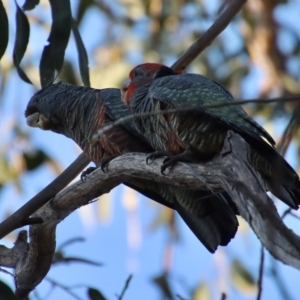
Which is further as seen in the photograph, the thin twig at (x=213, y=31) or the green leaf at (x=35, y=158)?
the green leaf at (x=35, y=158)

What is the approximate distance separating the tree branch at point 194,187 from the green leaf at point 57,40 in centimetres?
72

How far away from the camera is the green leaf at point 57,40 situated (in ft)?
10.5

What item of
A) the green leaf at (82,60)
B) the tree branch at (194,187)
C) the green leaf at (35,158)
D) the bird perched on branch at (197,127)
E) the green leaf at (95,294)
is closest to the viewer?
the tree branch at (194,187)

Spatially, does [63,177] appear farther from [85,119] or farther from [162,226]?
[162,226]

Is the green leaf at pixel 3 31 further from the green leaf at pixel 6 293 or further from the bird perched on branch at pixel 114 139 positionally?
the green leaf at pixel 6 293

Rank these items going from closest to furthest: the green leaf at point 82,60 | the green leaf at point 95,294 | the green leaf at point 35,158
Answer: the green leaf at point 95,294, the green leaf at point 82,60, the green leaf at point 35,158

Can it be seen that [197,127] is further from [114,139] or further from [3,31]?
[3,31]

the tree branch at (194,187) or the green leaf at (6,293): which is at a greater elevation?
the tree branch at (194,187)

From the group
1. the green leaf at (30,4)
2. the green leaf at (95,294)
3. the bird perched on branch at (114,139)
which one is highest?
the green leaf at (30,4)

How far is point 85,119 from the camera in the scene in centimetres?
321

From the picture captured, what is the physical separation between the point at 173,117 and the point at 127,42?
12.3 ft

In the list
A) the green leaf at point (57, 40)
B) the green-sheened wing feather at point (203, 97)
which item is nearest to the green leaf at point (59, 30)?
the green leaf at point (57, 40)

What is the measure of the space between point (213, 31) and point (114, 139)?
2.67 ft

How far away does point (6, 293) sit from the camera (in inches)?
106
